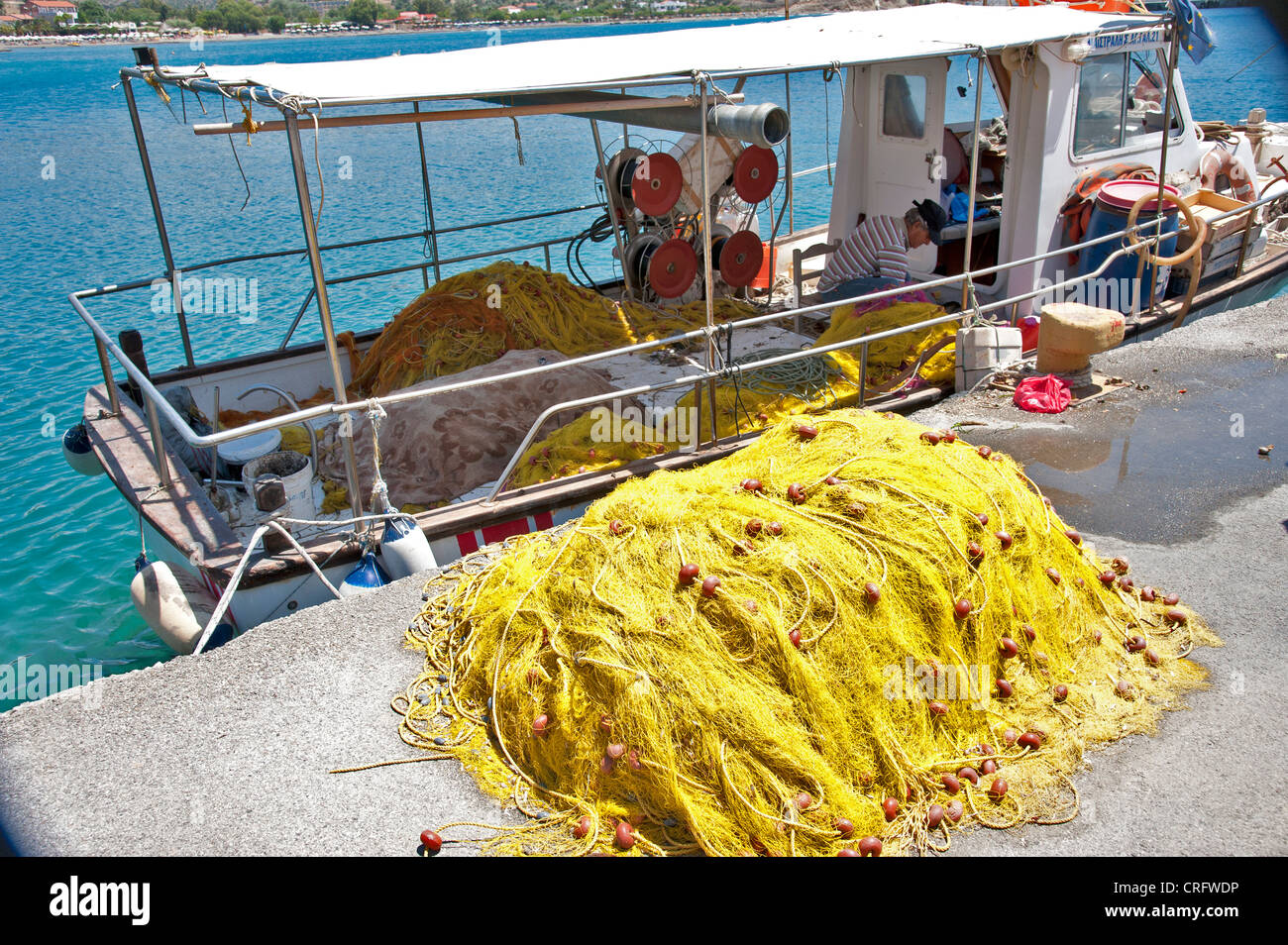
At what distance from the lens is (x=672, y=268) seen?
8250 millimetres

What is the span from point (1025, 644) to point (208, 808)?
3.72m

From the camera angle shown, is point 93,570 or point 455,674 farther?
point 93,570

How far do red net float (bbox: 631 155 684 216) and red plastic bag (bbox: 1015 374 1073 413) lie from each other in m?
3.23

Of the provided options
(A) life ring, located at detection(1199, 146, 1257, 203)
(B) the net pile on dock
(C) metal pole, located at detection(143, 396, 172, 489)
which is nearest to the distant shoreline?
(A) life ring, located at detection(1199, 146, 1257, 203)

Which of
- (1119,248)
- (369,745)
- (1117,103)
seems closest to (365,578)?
(369,745)

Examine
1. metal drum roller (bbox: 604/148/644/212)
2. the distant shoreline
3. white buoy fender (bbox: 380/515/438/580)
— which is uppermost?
the distant shoreline

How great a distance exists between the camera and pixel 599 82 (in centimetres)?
564

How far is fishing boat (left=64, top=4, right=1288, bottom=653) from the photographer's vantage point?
5.75m

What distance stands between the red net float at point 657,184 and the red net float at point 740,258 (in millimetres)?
1023

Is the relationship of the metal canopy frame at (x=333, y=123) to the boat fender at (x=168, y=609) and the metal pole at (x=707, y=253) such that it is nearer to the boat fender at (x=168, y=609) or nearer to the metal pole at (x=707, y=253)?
the metal pole at (x=707, y=253)

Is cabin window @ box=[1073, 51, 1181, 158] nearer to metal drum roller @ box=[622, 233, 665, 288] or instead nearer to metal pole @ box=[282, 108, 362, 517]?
metal drum roller @ box=[622, 233, 665, 288]

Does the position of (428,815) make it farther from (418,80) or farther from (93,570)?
(93,570)

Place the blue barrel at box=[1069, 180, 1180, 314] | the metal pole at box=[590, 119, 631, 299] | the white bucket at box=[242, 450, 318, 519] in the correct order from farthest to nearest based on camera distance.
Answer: the metal pole at box=[590, 119, 631, 299] < the blue barrel at box=[1069, 180, 1180, 314] < the white bucket at box=[242, 450, 318, 519]
